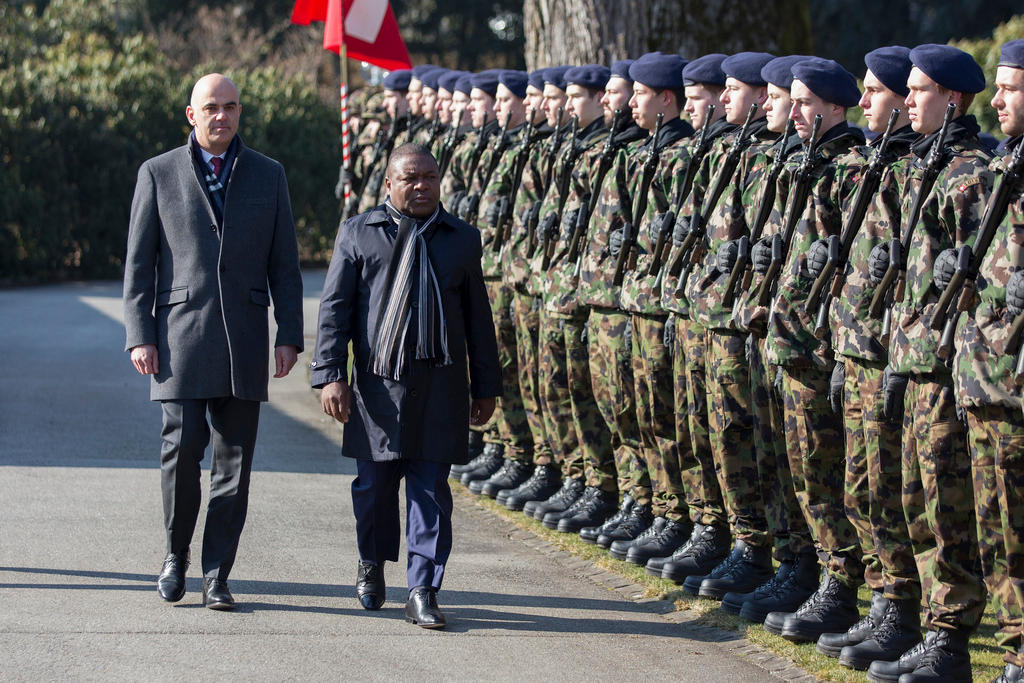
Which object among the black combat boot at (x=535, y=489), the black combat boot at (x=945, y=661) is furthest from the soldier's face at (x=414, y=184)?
the black combat boot at (x=535, y=489)

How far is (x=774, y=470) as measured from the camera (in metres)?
5.95

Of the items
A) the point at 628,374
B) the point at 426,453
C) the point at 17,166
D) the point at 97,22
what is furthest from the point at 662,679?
the point at 97,22

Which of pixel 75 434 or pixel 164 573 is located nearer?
pixel 164 573

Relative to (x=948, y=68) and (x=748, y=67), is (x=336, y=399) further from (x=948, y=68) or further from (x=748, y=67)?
(x=948, y=68)

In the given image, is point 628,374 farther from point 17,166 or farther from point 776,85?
point 17,166

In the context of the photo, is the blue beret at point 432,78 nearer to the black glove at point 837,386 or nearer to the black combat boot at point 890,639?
the black glove at point 837,386

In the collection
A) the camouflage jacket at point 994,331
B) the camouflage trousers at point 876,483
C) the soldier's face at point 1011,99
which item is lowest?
the camouflage trousers at point 876,483

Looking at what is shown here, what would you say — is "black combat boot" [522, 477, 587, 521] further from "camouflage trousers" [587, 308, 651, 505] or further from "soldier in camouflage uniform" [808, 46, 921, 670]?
"soldier in camouflage uniform" [808, 46, 921, 670]

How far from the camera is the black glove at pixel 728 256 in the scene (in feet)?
19.7

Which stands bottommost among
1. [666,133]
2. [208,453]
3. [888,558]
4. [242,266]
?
[208,453]

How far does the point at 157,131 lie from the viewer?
21453mm


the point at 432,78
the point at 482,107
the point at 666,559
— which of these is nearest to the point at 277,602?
the point at 666,559

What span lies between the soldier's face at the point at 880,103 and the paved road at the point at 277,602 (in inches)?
80.9

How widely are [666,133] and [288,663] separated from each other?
3.04m
